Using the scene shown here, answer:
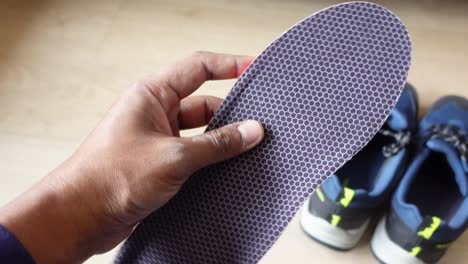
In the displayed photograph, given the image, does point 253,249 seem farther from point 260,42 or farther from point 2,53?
point 2,53

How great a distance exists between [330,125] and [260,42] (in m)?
0.55

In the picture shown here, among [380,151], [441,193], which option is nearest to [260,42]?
[380,151]

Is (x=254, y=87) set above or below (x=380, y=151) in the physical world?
above

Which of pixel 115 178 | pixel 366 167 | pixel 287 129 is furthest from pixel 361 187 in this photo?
pixel 115 178

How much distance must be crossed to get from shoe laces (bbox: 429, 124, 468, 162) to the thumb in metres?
0.41

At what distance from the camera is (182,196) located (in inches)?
27.7

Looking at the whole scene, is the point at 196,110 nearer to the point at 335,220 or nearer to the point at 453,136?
the point at 335,220

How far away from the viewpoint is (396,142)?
0.91m

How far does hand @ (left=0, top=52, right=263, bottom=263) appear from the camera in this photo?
0.60m

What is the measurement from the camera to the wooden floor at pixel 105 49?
103 centimetres

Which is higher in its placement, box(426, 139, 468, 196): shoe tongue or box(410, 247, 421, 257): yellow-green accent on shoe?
box(426, 139, 468, 196): shoe tongue

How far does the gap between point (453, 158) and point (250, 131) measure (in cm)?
43

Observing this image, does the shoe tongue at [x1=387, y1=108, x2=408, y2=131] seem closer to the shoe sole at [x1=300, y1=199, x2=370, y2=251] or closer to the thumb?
the shoe sole at [x1=300, y1=199, x2=370, y2=251]

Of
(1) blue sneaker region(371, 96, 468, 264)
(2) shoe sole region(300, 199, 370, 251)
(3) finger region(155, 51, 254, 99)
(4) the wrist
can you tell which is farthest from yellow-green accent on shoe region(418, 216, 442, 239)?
(4) the wrist
